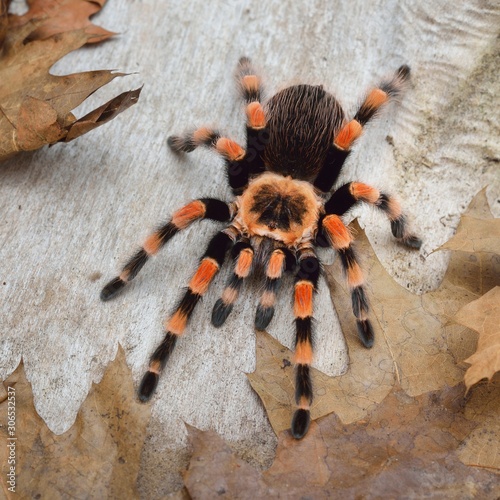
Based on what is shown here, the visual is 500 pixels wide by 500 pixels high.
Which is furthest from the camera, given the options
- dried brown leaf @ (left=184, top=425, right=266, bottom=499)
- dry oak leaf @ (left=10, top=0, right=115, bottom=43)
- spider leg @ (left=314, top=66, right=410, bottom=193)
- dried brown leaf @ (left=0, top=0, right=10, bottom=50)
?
dry oak leaf @ (left=10, top=0, right=115, bottom=43)

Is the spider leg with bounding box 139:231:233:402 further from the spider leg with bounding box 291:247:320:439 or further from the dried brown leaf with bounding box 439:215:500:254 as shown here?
the dried brown leaf with bounding box 439:215:500:254

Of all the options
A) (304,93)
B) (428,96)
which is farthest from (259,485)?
(428,96)

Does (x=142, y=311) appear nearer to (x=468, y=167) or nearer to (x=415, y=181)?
(x=415, y=181)

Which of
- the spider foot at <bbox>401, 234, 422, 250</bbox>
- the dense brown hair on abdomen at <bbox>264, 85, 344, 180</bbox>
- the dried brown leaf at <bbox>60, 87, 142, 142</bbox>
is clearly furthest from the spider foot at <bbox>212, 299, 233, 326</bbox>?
the dried brown leaf at <bbox>60, 87, 142, 142</bbox>

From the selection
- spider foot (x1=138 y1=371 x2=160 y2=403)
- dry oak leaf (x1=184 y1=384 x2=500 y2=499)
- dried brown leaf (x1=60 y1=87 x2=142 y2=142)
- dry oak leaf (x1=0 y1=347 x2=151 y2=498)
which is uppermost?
dried brown leaf (x1=60 y1=87 x2=142 y2=142)

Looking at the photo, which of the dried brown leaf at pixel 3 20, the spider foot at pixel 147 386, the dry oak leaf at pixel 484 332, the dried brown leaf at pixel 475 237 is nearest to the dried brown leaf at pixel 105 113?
the dried brown leaf at pixel 3 20

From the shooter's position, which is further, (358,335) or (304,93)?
(304,93)

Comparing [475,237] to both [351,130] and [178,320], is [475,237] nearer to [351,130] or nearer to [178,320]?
[351,130]
